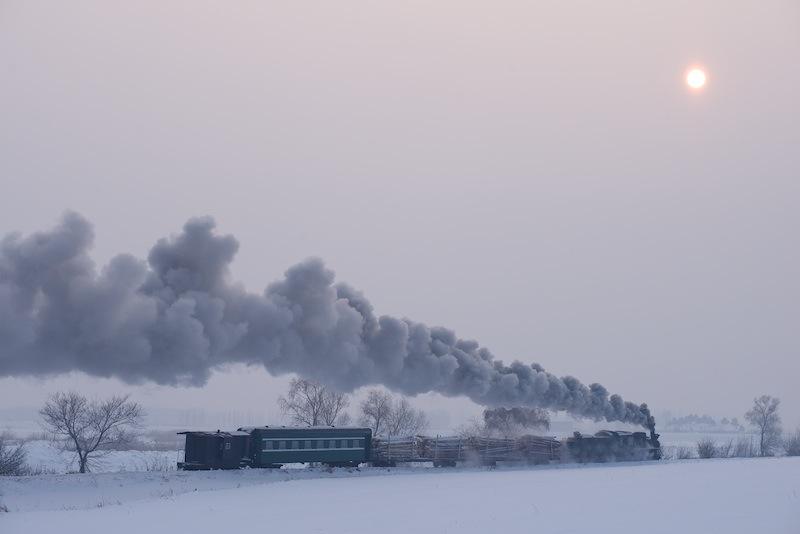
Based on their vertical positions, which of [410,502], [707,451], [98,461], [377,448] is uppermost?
[377,448]

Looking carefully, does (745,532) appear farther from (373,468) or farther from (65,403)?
(65,403)

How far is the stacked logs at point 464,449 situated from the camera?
62281 mm

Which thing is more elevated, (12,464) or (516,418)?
(516,418)

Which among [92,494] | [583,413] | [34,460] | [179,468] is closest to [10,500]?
[92,494]

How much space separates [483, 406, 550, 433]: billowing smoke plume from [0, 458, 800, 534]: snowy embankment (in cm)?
4006

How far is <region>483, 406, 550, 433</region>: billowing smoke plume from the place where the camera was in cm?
9338

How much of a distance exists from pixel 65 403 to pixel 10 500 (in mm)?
29118

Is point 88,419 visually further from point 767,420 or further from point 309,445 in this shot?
point 767,420

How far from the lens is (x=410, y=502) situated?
36.3m

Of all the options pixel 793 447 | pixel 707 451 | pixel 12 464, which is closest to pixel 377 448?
pixel 12 464

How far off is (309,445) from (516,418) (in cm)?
4277

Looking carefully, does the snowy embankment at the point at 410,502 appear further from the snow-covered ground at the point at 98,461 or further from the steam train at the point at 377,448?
the snow-covered ground at the point at 98,461

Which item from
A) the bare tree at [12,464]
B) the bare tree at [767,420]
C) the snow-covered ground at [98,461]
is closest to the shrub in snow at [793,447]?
the bare tree at [767,420]

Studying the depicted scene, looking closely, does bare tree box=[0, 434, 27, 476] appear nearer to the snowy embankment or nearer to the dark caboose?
the dark caboose
